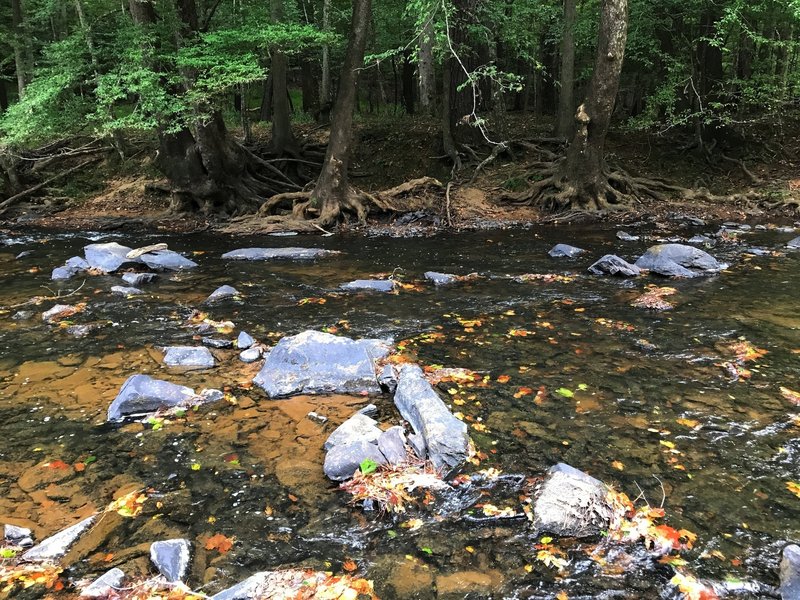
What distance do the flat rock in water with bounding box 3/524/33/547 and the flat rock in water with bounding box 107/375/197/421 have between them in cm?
145

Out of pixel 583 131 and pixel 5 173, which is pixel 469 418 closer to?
pixel 583 131

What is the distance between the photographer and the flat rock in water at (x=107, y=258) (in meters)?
10.1

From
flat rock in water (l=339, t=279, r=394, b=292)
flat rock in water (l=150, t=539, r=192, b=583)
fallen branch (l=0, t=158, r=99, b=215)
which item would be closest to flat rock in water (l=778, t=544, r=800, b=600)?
flat rock in water (l=150, t=539, r=192, b=583)

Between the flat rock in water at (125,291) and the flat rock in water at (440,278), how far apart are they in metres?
4.69

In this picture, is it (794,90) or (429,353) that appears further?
(794,90)

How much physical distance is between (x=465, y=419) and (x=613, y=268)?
18.2ft

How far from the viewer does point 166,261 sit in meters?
10.5

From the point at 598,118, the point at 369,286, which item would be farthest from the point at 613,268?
the point at 598,118

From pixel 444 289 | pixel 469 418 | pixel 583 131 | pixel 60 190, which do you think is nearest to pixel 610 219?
pixel 583 131

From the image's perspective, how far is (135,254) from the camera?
10.5 metres

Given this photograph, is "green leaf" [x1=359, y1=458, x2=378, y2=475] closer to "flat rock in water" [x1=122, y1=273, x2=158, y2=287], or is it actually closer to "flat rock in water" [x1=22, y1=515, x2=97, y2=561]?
"flat rock in water" [x1=22, y1=515, x2=97, y2=561]

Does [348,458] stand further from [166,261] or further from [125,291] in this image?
[166,261]

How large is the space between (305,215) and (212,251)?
3.37 m

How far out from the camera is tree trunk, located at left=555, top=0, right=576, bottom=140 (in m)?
15.8
